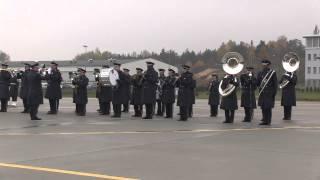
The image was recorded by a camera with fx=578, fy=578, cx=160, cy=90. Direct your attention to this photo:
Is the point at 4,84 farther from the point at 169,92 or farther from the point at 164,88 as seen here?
the point at 169,92

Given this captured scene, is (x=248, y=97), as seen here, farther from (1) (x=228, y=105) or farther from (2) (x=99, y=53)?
(2) (x=99, y=53)

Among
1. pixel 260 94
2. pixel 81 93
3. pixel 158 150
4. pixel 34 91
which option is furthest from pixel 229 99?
pixel 158 150

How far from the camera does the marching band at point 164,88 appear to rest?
54.3 ft

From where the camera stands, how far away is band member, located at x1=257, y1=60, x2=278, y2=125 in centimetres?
1617

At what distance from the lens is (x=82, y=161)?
9.27 m

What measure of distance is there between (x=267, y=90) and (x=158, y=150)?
660 centimetres

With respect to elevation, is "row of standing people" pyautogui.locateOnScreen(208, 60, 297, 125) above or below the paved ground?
above

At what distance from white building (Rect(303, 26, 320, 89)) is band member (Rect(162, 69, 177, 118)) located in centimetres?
9565

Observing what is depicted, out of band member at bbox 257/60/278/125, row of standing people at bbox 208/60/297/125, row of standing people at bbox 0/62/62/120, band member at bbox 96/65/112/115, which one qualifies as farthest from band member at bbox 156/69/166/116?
band member at bbox 257/60/278/125

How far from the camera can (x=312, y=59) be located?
114312 millimetres

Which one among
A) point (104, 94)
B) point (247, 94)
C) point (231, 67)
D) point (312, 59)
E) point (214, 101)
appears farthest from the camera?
point (312, 59)

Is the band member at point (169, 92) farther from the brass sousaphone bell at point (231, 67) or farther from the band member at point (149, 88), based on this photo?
the brass sousaphone bell at point (231, 67)

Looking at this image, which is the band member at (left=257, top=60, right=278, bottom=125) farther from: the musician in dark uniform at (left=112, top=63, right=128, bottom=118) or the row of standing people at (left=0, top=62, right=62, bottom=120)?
the row of standing people at (left=0, top=62, right=62, bottom=120)

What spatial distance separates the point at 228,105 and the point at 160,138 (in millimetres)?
4554
